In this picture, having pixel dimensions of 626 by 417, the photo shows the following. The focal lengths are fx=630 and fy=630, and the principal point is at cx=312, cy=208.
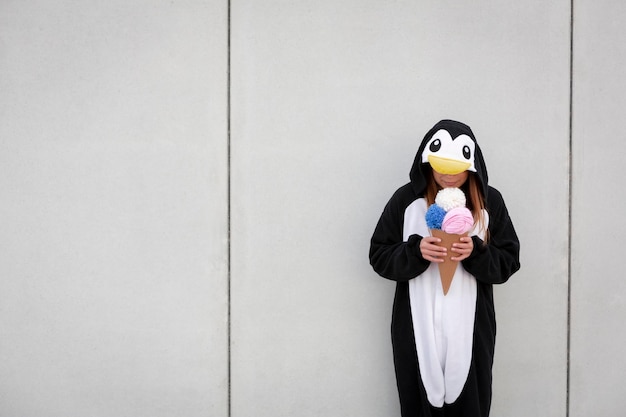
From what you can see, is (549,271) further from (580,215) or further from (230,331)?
(230,331)

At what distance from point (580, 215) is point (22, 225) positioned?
2.90 meters

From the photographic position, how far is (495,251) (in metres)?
2.72

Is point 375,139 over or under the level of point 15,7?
under

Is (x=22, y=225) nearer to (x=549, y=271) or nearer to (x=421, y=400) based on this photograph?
(x=421, y=400)

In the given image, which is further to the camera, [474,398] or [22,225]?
[22,225]

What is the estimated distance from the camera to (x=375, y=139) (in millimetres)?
3240

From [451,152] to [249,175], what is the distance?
111 centimetres

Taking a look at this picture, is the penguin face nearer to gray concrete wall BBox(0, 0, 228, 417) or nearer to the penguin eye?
the penguin eye

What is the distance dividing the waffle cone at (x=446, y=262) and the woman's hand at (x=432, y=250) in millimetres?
16

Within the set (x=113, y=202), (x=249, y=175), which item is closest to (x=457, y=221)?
(x=249, y=175)

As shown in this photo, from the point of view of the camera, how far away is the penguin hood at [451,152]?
2564mm

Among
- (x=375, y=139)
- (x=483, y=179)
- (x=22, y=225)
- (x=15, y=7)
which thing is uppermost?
(x=15, y=7)

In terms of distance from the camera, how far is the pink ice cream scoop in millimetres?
2453

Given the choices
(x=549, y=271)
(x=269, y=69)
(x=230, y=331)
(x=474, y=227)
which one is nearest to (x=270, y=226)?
(x=230, y=331)
